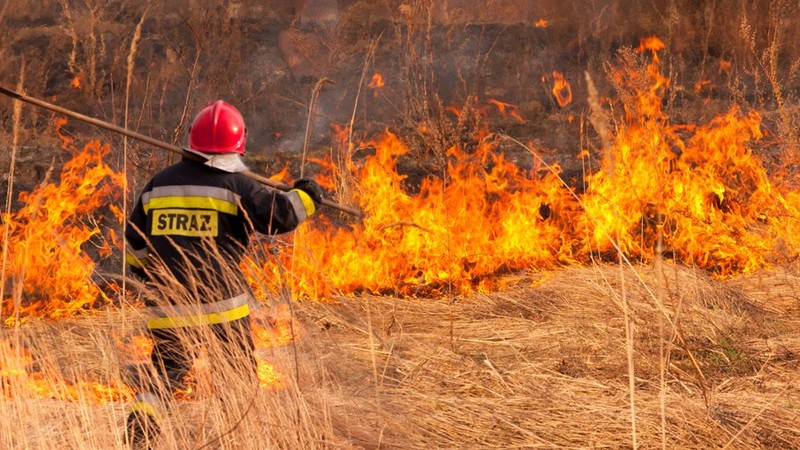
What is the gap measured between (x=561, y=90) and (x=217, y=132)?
7154 mm

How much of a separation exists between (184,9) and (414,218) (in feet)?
15.5

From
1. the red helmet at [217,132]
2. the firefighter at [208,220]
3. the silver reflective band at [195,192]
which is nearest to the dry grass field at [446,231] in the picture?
the firefighter at [208,220]

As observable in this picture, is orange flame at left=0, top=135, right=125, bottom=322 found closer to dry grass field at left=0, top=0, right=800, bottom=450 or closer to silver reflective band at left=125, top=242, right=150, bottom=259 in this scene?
dry grass field at left=0, top=0, right=800, bottom=450

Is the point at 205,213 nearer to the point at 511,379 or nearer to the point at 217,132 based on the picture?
the point at 217,132

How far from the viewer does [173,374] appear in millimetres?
3463

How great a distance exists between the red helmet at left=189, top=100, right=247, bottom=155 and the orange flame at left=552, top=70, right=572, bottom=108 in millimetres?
6782

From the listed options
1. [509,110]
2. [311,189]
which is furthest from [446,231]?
[311,189]

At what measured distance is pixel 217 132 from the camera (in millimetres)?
3627

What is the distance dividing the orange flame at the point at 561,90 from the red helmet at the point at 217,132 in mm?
6782

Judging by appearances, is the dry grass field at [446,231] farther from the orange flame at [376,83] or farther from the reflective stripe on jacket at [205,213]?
the reflective stripe on jacket at [205,213]

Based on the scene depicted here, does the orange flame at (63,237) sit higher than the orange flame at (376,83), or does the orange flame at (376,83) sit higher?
the orange flame at (376,83)

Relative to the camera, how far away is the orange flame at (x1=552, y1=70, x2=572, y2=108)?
32.8 ft

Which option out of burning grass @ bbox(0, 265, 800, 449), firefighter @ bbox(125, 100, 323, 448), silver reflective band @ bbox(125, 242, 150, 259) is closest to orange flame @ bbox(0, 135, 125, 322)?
burning grass @ bbox(0, 265, 800, 449)

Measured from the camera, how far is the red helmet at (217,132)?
143 inches
